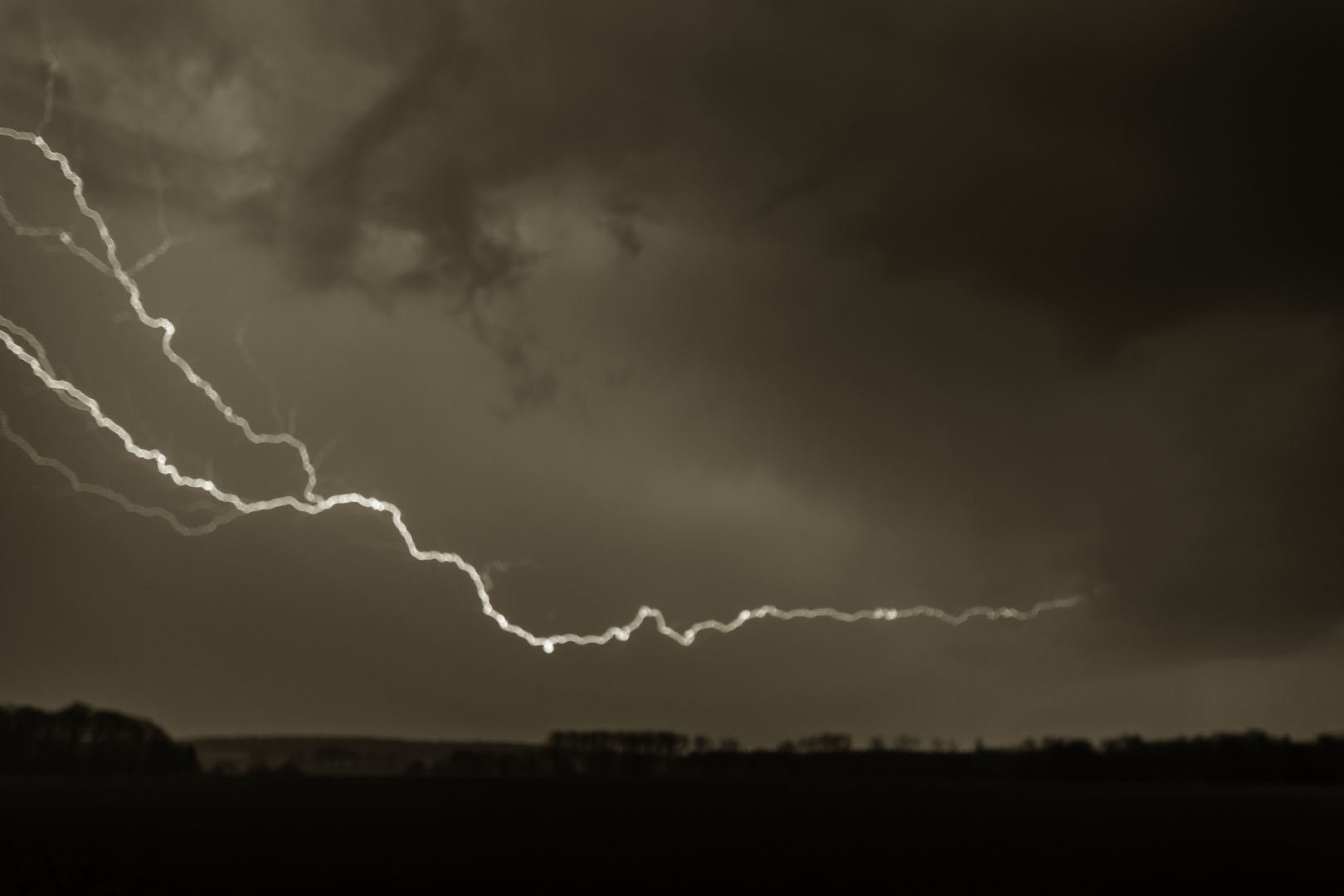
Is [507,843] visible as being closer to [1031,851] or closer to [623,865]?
[623,865]

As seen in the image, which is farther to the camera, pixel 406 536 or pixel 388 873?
pixel 406 536

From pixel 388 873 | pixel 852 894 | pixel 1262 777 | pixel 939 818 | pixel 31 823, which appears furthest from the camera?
pixel 1262 777

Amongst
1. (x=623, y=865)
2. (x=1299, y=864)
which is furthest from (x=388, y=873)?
(x=1299, y=864)

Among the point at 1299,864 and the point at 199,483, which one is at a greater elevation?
the point at 199,483

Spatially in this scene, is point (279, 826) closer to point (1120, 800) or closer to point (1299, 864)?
point (1299, 864)

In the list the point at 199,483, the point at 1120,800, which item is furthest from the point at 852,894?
the point at 1120,800

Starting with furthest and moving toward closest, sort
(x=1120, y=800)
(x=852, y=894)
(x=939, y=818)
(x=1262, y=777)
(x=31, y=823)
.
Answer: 1. (x=1262, y=777)
2. (x=1120, y=800)
3. (x=939, y=818)
4. (x=31, y=823)
5. (x=852, y=894)
